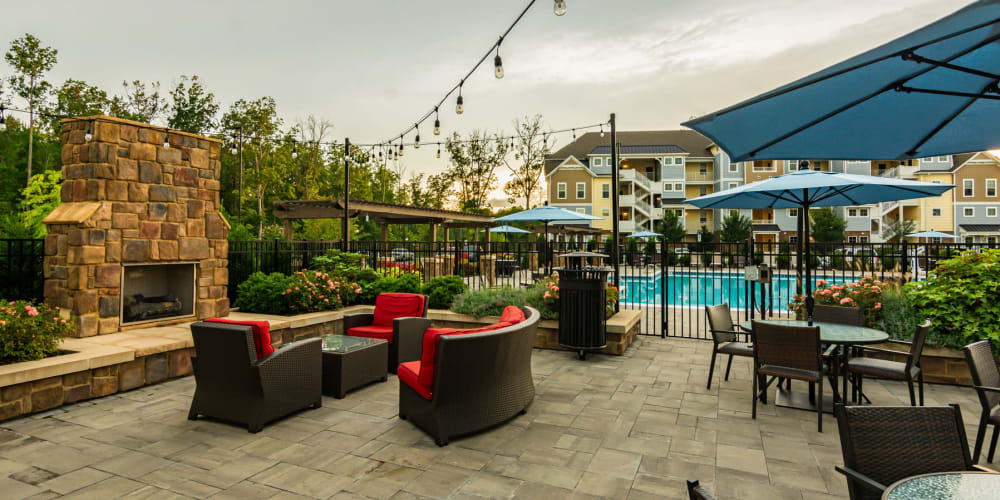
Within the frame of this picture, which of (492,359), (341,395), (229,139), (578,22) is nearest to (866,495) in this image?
(492,359)

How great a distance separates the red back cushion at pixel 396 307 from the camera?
6504 millimetres

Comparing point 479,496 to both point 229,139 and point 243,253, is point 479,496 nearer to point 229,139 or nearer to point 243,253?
point 243,253

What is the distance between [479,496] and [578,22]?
15.5 feet

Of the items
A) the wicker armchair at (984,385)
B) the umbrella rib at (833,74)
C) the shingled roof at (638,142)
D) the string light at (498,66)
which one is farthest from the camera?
the shingled roof at (638,142)

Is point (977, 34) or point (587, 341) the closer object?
point (977, 34)

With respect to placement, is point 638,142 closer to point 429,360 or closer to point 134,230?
point 134,230

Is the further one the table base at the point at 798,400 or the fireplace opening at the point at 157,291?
the fireplace opening at the point at 157,291

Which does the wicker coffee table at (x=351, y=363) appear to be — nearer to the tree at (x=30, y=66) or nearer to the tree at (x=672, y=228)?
the tree at (x=30, y=66)

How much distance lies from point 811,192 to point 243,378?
684cm

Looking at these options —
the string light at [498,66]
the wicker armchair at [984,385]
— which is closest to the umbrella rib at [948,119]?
the wicker armchair at [984,385]

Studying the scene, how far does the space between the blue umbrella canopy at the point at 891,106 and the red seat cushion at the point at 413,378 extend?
9.33 feet

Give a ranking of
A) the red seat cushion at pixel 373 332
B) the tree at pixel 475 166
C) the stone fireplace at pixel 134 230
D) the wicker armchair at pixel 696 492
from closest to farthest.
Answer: the wicker armchair at pixel 696 492, the stone fireplace at pixel 134 230, the red seat cushion at pixel 373 332, the tree at pixel 475 166

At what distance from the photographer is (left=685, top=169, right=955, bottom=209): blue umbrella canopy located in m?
4.98

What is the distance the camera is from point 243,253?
8.55 m
